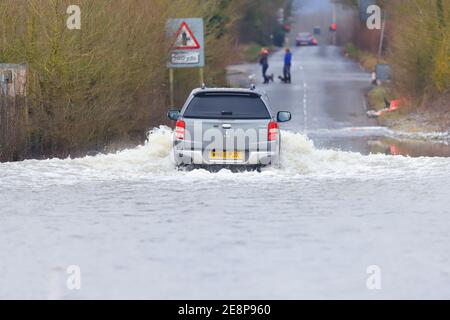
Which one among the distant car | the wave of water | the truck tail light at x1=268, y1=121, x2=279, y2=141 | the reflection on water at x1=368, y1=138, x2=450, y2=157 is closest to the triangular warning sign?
the reflection on water at x1=368, y1=138, x2=450, y2=157

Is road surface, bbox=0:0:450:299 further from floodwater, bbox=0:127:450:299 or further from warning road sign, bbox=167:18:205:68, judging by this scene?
warning road sign, bbox=167:18:205:68

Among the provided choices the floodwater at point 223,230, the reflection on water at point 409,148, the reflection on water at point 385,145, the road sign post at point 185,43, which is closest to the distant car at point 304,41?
the reflection on water at point 385,145

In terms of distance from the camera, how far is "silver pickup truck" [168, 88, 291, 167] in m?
20.0

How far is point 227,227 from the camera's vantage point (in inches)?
573

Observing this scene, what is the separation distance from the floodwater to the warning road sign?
9512 mm

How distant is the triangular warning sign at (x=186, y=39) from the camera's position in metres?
31.4

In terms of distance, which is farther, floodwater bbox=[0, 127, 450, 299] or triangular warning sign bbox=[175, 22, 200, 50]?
triangular warning sign bbox=[175, 22, 200, 50]

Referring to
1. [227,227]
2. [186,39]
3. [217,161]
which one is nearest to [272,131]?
[217,161]

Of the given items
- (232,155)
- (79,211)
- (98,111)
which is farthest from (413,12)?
(79,211)

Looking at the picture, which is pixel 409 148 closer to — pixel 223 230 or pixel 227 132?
pixel 227 132

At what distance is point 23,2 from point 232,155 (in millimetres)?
7084

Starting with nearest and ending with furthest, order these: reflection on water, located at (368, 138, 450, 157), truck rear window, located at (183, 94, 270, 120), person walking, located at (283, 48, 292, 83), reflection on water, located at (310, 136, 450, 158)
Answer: truck rear window, located at (183, 94, 270, 120), reflection on water, located at (368, 138, 450, 157), reflection on water, located at (310, 136, 450, 158), person walking, located at (283, 48, 292, 83)

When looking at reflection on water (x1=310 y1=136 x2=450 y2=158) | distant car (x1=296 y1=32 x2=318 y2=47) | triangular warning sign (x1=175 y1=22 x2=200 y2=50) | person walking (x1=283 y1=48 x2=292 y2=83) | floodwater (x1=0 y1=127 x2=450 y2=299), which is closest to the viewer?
floodwater (x1=0 y1=127 x2=450 y2=299)
